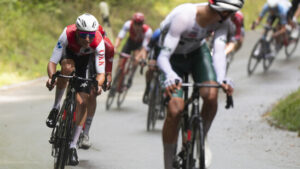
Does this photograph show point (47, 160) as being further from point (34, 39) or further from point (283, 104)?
point (34, 39)

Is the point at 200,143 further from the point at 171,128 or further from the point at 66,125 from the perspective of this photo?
the point at 66,125

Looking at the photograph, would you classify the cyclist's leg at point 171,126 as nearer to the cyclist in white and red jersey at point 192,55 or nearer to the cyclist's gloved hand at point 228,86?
the cyclist in white and red jersey at point 192,55

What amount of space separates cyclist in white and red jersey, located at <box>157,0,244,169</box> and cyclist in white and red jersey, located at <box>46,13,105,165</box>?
3.47ft

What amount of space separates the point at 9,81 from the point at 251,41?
1242 cm

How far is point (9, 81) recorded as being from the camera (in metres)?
16.7

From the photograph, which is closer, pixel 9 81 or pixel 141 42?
pixel 141 42

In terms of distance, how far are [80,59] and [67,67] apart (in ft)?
1.10

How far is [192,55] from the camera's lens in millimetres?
7246

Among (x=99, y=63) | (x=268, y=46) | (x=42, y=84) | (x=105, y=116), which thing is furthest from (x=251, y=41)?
(x=99, y=63)

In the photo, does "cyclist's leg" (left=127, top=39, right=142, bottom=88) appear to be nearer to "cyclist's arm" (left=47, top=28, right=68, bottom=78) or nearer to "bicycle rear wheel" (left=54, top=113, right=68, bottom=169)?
"cyclist's arm" (left=47, top=28, right=68, bottom=78)

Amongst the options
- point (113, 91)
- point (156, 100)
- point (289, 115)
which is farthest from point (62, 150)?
point (113, 91)

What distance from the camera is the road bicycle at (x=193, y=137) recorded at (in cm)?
639

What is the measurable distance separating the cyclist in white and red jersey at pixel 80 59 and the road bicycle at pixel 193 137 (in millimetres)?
1387

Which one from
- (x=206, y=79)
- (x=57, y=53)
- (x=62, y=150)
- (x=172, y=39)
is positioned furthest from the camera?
(x=57, y=53)
